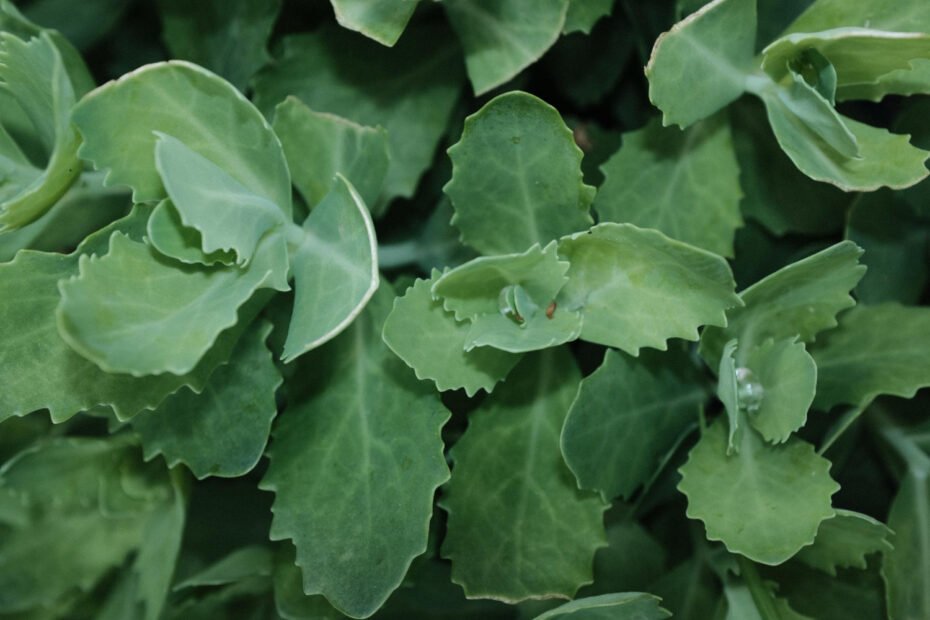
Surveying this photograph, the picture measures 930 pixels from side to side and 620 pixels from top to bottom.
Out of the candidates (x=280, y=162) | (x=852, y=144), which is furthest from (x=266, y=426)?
(x=852, y=144)

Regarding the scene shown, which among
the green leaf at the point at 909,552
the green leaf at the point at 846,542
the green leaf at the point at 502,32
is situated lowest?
the green leaf at the point at 909,552

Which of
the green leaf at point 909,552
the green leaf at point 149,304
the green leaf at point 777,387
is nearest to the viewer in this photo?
the green leaf at point 149,304

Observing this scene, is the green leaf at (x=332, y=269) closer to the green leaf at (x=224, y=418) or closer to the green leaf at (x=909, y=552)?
the green leaf at (x=224, y=418)

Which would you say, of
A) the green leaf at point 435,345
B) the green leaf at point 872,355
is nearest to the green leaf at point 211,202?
the green leaf at point 435,345

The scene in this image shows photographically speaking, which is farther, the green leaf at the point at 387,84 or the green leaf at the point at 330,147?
the green leaf at the point at 387,84

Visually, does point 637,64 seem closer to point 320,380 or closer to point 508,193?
point 508,193

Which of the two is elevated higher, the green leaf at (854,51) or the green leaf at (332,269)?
the green leaf at (854,51)

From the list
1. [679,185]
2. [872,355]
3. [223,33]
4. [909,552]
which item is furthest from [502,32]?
[909,552]

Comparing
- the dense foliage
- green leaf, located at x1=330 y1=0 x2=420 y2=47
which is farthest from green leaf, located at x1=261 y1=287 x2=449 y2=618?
green leaf, located at x1=330 y1=0 x2=420 y2=47
